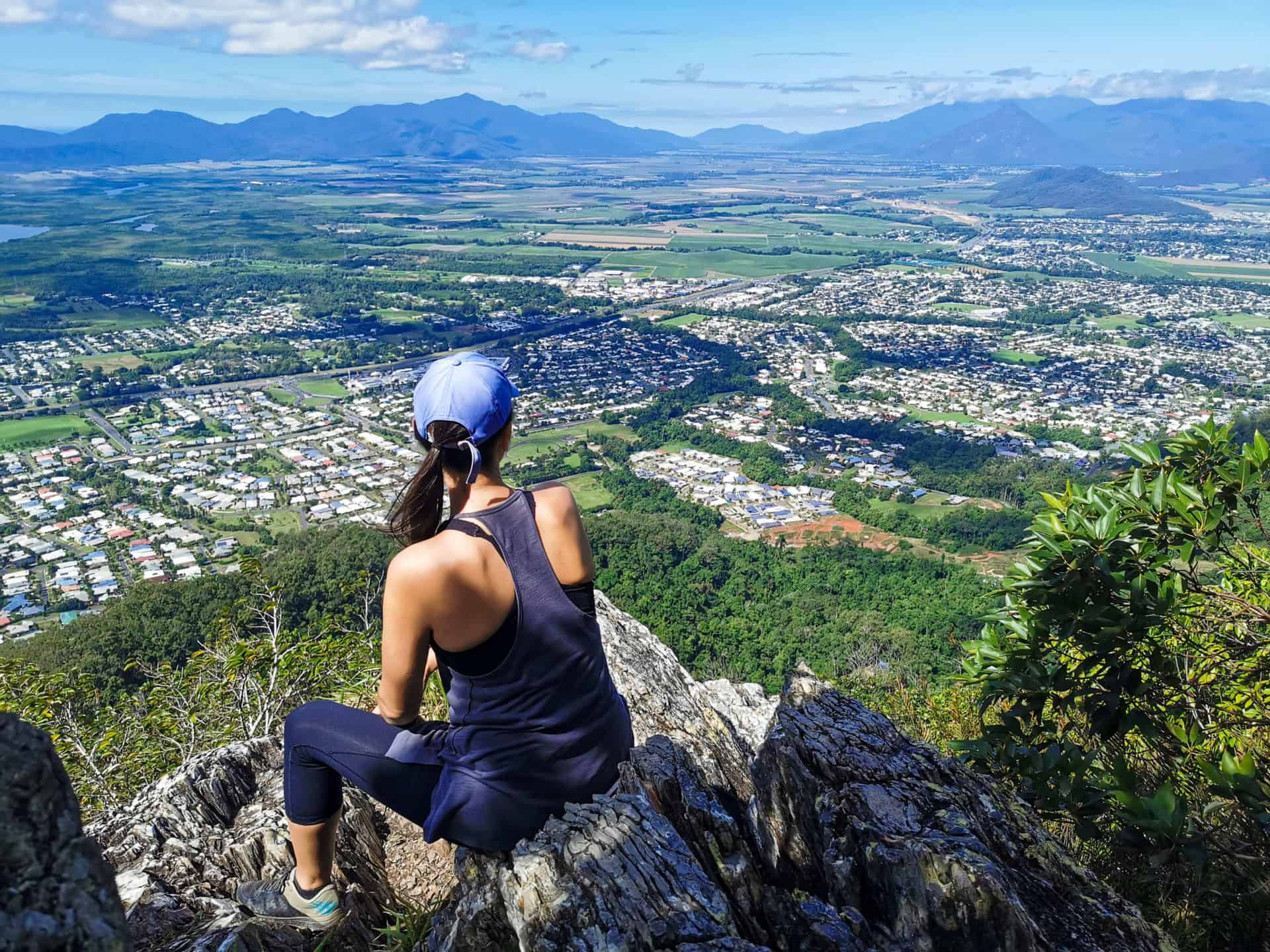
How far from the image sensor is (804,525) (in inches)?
1085

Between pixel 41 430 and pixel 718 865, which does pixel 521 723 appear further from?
pixel 41 430

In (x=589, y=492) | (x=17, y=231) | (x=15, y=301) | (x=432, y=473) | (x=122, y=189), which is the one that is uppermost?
(x=432, y=473)

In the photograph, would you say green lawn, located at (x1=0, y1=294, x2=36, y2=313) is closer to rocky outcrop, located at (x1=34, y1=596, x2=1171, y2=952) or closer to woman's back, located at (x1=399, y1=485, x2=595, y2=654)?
rocky outcrop, located at (x1=34, y1=596, x2=1171, y2=952)

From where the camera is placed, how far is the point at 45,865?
107cm

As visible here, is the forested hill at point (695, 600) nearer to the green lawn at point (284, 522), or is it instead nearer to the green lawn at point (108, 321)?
the green lawn at point (284, 522)

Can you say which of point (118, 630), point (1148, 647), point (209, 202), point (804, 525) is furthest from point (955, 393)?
point (209, 202)

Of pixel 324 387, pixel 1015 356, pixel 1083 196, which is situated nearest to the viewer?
pixel 324 387

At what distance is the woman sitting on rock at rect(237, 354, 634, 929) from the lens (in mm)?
2014

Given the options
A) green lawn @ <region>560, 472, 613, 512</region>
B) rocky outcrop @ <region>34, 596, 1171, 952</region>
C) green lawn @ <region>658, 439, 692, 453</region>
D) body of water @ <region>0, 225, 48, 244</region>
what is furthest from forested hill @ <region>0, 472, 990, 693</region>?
body of water @ <region>0, 225, 48, 244</region>

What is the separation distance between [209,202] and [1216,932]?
149 metres

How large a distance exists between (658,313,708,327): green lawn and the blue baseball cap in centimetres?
5904

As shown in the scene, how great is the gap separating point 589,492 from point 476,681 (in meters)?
28.5

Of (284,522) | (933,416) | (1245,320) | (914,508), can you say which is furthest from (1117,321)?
(284,522)

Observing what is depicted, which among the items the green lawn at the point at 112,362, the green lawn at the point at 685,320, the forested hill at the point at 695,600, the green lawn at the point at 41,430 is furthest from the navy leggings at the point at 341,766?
the green lawn at the point at 685,320
